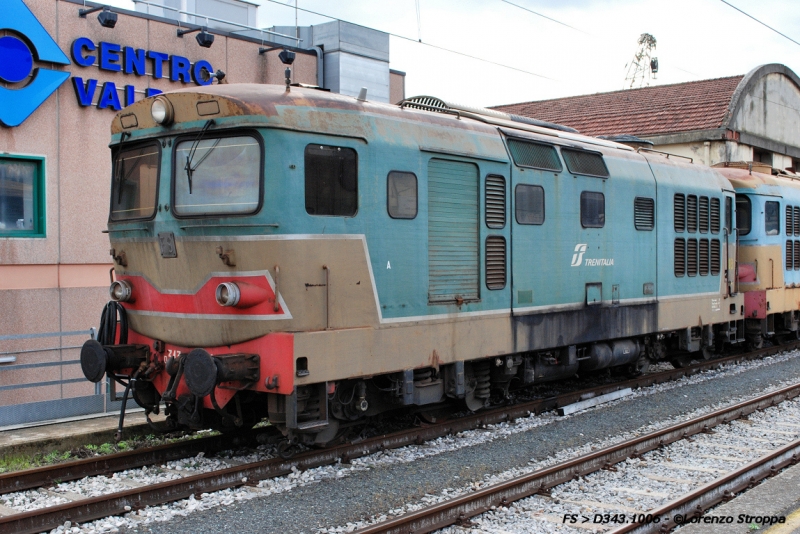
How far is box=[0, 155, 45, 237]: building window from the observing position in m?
10.8

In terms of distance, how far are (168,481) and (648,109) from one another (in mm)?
21246

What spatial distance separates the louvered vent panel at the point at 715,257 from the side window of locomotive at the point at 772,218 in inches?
94.2

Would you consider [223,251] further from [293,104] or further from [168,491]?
[168,491]

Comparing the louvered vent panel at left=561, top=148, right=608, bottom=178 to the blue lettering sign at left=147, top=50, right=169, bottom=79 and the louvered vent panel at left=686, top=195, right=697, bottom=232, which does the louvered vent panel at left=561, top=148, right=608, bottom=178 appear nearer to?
the louvered vent panel at left=686, top=195, right=697, bottom=232

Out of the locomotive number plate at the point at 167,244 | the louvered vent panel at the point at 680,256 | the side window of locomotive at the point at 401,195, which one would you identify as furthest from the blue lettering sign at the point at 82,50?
the louvered vent panel at the point at 680,256

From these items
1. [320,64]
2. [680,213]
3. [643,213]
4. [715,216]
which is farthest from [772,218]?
[320,64]

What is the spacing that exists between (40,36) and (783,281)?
45.9ft

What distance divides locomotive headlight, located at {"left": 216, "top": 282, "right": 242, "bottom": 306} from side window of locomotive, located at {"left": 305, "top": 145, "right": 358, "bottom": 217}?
0.94 metres

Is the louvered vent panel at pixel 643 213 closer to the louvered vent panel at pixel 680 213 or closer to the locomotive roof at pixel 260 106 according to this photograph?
the louvered vent panel at pixel 680 213

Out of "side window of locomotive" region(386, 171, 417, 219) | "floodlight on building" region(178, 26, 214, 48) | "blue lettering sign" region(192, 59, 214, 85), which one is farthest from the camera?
"blue lettering sign" region(192, 59, 214, 85)

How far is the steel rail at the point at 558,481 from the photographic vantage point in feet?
19.5

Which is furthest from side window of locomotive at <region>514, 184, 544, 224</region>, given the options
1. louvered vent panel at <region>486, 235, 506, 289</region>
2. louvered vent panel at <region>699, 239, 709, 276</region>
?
louvered vent panel at <region>699, 239, 709, 276</region>

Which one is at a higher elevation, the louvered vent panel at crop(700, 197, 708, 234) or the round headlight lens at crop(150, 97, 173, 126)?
the round headlight lens at crop(150, 97, 173, 126)

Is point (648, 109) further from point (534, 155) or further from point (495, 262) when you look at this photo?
point (495, 262)
